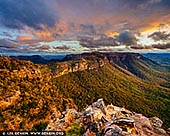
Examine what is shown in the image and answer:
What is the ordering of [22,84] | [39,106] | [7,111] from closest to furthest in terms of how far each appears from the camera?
[7,111] → [39,106] → [22,84]

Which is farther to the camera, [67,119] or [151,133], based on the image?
[67,119]

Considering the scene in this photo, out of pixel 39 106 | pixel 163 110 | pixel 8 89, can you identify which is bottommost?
pixel 163 110

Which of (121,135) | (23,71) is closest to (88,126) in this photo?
(121,135)

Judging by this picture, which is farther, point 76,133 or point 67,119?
point 67,119

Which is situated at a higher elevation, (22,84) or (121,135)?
(121,135)

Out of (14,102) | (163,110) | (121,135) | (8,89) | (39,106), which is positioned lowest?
(163,110)

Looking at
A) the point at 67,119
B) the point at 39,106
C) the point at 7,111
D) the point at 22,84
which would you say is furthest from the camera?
the point at 22,84

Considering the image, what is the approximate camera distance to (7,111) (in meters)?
78.2

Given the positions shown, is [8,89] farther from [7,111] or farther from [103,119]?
[103,119]

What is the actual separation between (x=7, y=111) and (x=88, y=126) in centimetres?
5660

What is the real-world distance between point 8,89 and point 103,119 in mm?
67459

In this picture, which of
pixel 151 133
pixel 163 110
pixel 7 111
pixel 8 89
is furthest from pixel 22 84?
pixel 163 110

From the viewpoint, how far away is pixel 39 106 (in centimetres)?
9588

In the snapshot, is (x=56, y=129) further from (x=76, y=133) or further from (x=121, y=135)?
(x=121, y=135)
